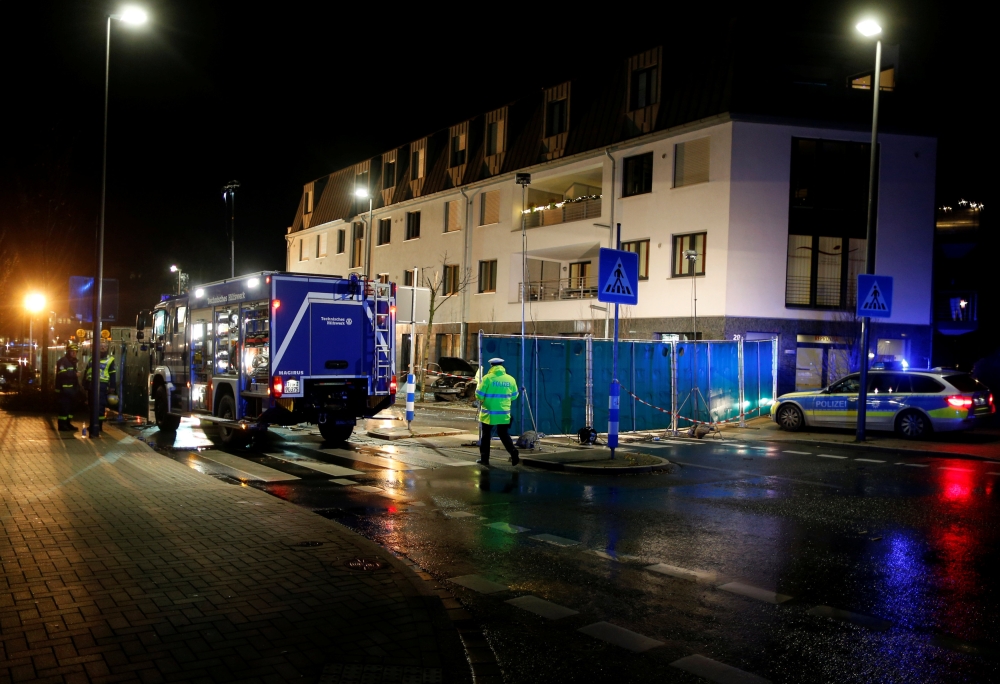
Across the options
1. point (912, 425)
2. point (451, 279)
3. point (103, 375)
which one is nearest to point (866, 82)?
point (912, 425)

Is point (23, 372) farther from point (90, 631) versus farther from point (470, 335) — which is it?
point (90, 631)

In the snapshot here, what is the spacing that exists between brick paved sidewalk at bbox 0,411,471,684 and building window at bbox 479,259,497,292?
27.6 metres

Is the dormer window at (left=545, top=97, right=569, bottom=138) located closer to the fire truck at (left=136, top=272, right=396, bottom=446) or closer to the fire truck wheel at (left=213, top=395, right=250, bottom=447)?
the fire truck at (left=136, top=272, right=396, bottom=446)

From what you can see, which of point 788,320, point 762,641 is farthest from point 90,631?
point 788,320

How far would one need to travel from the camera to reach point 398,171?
4297 centimetres

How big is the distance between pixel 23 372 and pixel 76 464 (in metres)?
30.7

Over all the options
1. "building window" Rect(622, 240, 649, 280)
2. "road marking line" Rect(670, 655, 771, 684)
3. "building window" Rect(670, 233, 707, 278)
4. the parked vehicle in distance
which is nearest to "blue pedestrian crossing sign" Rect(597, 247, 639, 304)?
"road marking line" Rect(670, 655, 771, 684)

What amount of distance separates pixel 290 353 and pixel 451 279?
81.0ft

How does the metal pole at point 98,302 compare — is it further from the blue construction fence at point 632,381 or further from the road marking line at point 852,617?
the road marking line at point 852,617

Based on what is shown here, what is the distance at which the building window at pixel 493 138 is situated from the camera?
3572 cm

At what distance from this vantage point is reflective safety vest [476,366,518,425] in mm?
12961

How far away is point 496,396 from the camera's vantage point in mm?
12961

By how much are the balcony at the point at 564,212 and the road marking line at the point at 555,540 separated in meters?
24.2

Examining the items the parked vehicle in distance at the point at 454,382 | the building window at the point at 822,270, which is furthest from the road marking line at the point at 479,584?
the building window at the point at 822,270
